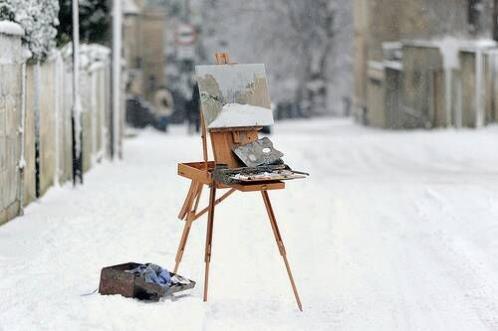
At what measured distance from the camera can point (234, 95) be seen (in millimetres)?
10109

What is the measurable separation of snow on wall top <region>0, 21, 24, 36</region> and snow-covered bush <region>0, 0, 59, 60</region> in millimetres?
292

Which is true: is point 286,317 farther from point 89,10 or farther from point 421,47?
point 421,47

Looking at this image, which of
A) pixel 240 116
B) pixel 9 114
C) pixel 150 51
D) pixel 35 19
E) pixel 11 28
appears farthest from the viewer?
pixel 150 51

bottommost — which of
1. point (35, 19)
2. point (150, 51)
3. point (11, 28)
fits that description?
point (11, 28)

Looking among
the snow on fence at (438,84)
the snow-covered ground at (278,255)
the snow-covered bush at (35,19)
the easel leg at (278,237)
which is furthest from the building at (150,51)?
the easel leg at (278,237)

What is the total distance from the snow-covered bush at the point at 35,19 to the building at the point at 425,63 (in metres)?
19.2

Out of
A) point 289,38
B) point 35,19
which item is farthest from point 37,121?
point 289,38

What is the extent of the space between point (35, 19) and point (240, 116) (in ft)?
24.4

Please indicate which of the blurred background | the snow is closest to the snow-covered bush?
the snow

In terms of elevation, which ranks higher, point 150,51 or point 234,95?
point 150,51

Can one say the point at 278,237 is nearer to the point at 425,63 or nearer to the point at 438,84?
the point at 438,84

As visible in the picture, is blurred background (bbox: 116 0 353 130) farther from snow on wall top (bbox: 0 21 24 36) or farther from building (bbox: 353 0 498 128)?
snow on wall top (bbox: 0 21 24 36)

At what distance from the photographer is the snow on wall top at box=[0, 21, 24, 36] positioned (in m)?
14.3

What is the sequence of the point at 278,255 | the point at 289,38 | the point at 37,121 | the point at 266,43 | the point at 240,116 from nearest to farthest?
the point at 240,116 < the point at 278,255 < the point at 37,121 < the point at 289,38 < the point at 266,43
